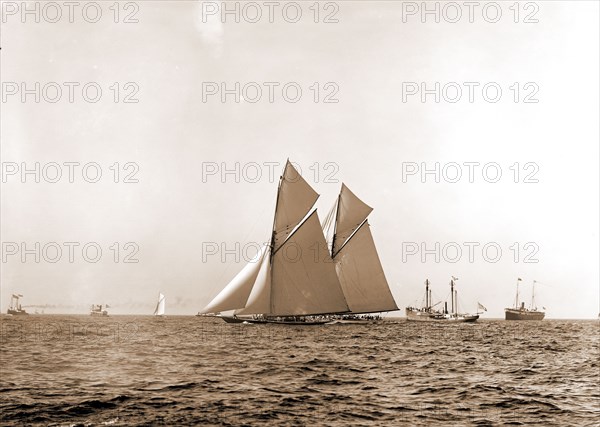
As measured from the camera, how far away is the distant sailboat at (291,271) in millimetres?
77250

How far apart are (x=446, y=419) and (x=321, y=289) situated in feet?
201

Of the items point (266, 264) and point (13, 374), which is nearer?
point (13, 374)

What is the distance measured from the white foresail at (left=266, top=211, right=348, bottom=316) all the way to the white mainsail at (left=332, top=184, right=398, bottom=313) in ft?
60.8

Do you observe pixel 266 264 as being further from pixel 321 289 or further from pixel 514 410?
pixel 514 410

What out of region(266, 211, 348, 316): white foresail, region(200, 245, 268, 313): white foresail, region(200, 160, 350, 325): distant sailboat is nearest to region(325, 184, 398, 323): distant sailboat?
region(200, 160, 350, 325): distant sailboat

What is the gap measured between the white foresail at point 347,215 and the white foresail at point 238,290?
938 inches

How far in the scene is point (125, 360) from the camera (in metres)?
32.8

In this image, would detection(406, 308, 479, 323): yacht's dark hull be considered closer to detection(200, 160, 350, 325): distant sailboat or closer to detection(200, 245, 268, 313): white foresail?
detection(200, 160, 350, 325): distant sailboat

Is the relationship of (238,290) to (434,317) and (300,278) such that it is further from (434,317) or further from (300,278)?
(434,317)

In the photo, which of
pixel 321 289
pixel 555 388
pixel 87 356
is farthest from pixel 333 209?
pixel 555 388

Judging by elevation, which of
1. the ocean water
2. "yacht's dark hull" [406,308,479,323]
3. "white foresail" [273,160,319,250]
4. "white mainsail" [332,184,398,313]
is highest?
"white foresail" [273,160,319,250]

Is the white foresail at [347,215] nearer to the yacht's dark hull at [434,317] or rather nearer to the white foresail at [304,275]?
the white foresail at [304,275]

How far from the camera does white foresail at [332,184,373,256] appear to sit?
9956cm

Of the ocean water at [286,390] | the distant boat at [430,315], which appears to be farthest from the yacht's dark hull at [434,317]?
the ocean water at [286,390]
